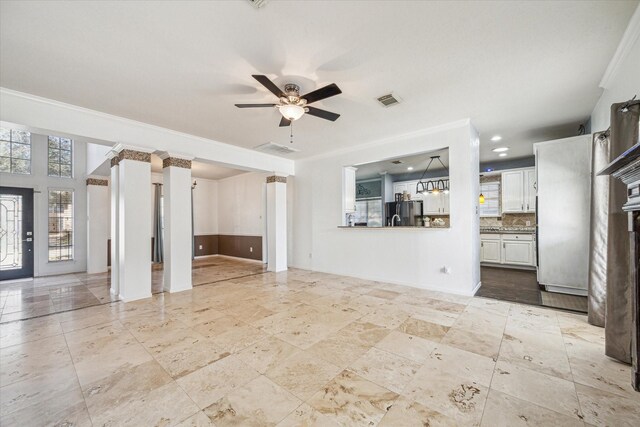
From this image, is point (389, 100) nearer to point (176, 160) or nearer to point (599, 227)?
point (599, 227)

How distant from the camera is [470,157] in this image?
13.7 ft

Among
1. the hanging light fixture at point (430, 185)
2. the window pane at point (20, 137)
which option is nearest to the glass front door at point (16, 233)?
the window pane at point (20, 137)

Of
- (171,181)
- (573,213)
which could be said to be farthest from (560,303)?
(171,181)

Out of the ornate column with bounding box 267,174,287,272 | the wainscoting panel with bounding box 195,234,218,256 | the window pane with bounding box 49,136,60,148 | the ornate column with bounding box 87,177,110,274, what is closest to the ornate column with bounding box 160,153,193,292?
the ornate column with bounding box 267,174,287,272

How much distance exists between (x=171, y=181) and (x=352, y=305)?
151 inches

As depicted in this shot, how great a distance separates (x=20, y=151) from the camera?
6027 mm

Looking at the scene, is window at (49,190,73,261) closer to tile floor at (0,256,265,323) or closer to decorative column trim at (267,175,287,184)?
tile floor at (0,256,265,323)

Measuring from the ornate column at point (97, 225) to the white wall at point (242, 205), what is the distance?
11.4 feet

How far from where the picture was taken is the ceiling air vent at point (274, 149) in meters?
5.43

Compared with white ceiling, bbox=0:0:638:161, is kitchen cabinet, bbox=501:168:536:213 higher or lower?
lower

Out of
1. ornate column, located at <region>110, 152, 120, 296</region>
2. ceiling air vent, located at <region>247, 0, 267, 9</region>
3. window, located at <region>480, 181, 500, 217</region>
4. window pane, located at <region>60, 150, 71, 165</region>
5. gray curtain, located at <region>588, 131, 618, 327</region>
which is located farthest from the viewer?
window, located at <region>480, 181, 500, 217</region>

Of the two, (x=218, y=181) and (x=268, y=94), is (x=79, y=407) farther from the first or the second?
(x=218, y=181)

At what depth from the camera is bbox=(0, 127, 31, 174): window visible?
5.84m

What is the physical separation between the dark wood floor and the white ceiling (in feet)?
9.41
